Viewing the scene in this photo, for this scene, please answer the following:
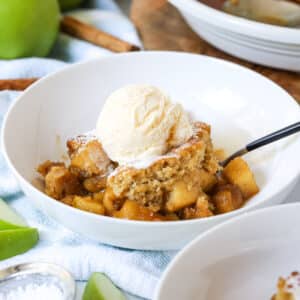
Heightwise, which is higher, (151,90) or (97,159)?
(151,90)

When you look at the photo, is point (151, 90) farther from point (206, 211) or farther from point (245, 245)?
point (245, 245)

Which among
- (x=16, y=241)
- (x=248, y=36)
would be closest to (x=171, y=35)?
(x=248, y=36)

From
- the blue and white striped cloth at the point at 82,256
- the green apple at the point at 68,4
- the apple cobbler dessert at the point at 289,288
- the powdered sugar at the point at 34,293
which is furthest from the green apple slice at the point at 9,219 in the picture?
the green apple at the point at 68,4

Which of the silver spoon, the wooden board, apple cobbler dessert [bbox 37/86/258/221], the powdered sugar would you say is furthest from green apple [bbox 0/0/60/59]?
the powdered sugar

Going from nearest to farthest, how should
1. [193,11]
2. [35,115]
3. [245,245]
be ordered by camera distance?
1. [245,245]
2. [35,115]
3. [193,11]

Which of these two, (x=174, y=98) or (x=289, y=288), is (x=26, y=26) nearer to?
(x=174, y=98)

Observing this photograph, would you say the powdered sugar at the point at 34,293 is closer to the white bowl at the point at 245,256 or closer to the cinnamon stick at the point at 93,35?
the white bowl at the point at 245,256

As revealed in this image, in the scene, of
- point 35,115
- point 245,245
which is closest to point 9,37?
point 35,115
